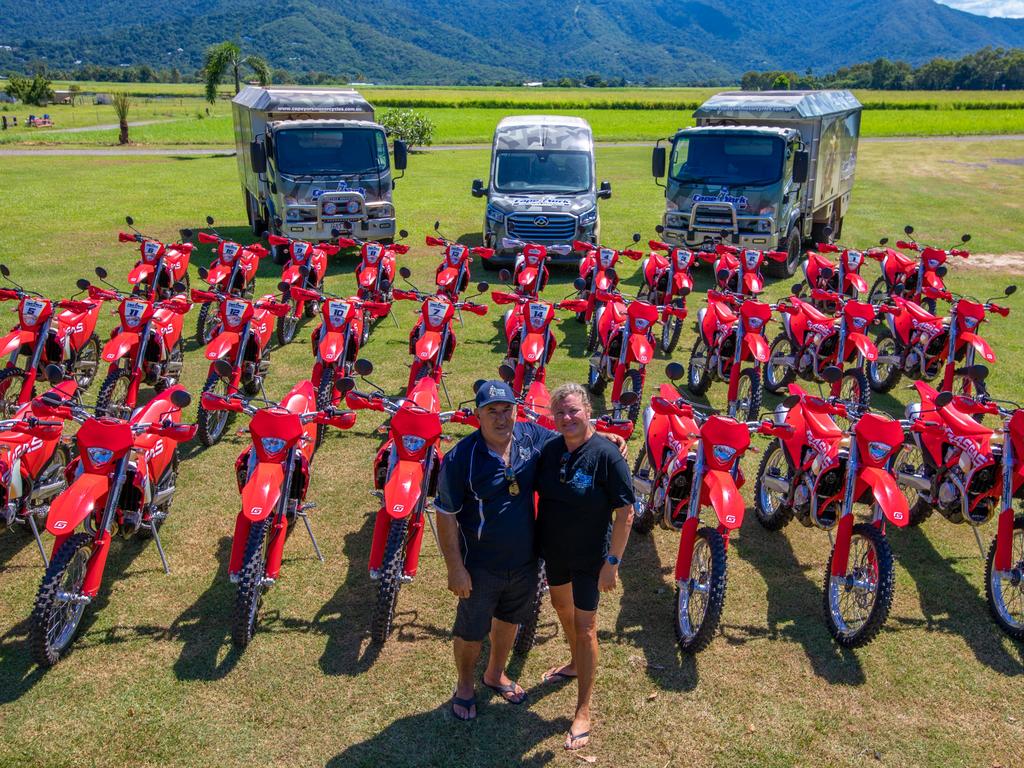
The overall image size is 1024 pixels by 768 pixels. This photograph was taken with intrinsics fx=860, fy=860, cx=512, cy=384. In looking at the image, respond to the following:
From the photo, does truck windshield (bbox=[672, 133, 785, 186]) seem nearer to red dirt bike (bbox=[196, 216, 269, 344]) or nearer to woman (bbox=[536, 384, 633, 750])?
red dirt bike (bbox=[196, 216, 269, 344])

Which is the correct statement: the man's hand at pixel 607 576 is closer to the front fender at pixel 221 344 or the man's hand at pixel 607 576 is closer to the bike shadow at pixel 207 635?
the bike shadow at pixel 207 635

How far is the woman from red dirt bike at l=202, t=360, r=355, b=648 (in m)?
1.84

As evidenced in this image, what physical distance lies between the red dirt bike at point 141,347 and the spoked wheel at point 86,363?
22.4 inches

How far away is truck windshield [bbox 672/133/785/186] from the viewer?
1517 centimetres

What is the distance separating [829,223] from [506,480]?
16.6 m

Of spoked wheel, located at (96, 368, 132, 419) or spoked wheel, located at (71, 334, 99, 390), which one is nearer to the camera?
spoked wheel, located at (96, 368, 132, 419)

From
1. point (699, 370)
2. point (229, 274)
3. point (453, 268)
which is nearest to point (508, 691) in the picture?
point (699, 370)

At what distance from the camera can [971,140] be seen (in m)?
45.0

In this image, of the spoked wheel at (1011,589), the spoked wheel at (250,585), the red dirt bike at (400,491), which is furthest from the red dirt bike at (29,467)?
the spoked wheel at (1011,589)

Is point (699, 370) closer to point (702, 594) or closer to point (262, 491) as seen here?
point (702, 594)

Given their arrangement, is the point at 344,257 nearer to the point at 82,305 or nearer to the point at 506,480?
the point at 82,305

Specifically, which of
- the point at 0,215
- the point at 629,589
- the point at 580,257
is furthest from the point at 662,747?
the point at 0,215

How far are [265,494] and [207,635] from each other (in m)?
1.02

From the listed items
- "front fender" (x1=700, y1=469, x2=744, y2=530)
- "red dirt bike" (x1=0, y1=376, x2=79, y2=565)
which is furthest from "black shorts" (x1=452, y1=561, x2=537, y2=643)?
"red dirt bike" (x1=0, y1=376, x2=79, y2=565)
